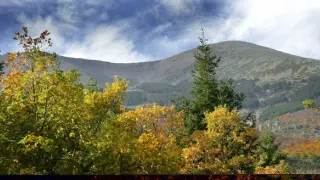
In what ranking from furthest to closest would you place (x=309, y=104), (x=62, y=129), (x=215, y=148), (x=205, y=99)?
(x=205, y=99), (x=215, y=148), (x=309, y=104), (x=62, y=129)

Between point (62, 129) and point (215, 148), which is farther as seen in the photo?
point (215, 148)

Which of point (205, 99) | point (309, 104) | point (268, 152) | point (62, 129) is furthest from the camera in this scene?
point (268, 152)

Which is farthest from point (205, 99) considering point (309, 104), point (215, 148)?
point (309, 104)

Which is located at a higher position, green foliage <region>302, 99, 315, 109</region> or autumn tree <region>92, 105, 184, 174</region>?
green foliage <region>302, 99, 315, 109</region>

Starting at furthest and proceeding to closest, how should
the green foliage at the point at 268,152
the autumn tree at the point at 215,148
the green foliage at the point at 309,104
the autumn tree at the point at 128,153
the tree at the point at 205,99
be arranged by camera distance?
1. the green foliage at the point at 268,152
2. the tree at the point at 205,99
3. the autumn tree at the point at 215,148
4. the green foliage at the point at 309,104
5. the autumn tree at the point at 128,153

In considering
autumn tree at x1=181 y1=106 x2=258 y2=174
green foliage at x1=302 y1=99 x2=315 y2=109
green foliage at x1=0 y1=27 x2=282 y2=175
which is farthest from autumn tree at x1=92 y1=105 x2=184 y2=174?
autumn tree at x1=181 y1=106 x2=258 y2=174

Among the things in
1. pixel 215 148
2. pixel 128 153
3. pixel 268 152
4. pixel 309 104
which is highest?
pixel 309 104

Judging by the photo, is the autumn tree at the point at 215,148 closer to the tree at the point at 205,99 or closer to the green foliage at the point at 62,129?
the tree at the point at 205,99

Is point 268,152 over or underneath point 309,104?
underneath

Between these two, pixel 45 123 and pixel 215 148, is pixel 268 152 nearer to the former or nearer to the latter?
pixel 215 148

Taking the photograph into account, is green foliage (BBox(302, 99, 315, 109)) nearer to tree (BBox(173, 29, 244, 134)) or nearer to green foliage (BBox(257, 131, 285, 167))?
tree (BBox(173, 29, 244, 134))


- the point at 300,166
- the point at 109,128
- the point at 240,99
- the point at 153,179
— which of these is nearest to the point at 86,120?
the point at 109,128

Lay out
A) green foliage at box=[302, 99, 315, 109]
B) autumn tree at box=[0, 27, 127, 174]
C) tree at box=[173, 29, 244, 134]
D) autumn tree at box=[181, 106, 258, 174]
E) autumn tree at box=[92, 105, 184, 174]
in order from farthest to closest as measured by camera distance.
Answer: tree at box=[173, 29, 244, 134], autumn tree at box=[181, 106, 258, 174], green foliage at box=[302, 99, 315, 109], autumn tree at box=[92, 105, 184, 174], autumn tree at box=[0, 27, 127, 174]

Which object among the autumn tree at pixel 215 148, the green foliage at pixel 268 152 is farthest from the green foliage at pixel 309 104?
the green foliage at pixel 268 152
